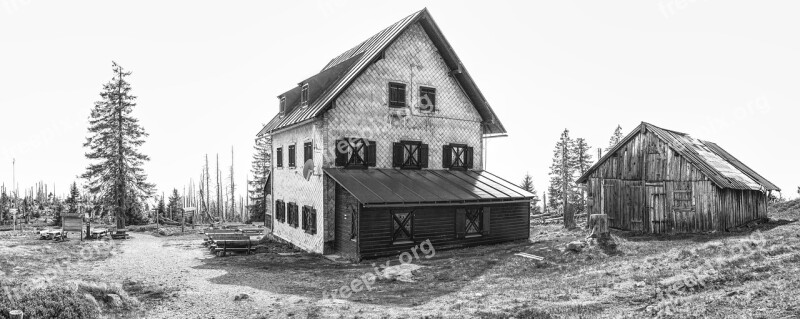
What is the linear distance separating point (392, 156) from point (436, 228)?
4.67m

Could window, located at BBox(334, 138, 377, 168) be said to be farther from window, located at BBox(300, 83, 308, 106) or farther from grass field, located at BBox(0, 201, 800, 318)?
grass field, located at BBox(0, 201, 800, 318)

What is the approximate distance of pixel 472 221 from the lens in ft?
73.6

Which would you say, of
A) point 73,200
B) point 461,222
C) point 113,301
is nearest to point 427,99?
point 461,222

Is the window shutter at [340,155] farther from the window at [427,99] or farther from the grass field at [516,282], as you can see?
the window at [427,99]

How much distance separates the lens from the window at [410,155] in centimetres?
2341

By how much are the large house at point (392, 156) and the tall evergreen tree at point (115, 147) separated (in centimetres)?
1633

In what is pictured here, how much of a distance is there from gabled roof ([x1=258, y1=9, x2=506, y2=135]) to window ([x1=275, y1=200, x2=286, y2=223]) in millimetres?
4544

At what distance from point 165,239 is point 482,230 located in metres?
22.3

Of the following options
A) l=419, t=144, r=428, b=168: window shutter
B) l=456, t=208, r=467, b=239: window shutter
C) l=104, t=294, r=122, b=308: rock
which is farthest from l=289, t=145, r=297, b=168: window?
l=104, t=294, r=122, b=308: rock

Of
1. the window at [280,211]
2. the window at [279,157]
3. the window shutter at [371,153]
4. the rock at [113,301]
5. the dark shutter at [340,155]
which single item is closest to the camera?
the rock at [113,301]

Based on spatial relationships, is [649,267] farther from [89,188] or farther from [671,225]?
[89,188]

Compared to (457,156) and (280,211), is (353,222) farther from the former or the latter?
Answer: (280,211)

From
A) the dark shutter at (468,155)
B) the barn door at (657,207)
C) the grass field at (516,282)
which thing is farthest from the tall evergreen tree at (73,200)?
the barn door at (657,207)

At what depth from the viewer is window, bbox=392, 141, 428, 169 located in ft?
76.8
